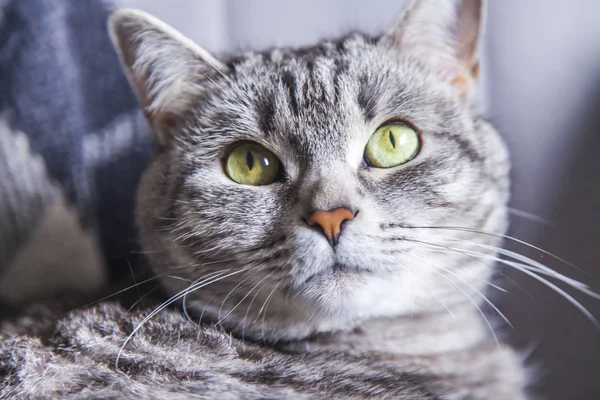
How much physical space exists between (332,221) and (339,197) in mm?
43

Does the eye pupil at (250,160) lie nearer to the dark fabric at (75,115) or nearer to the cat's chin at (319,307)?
the cat's chin at (319,307)

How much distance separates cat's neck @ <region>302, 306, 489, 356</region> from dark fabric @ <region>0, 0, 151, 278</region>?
512 millimetres

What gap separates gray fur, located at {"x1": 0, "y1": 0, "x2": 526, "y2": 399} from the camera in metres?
0.78

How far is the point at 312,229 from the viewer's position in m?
0.75

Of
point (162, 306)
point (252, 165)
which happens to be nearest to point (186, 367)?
point (162, 306)

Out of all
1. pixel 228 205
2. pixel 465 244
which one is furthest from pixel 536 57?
pixel 228 205

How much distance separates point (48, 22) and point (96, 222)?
49 cm

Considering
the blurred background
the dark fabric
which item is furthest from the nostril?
the dark fabric

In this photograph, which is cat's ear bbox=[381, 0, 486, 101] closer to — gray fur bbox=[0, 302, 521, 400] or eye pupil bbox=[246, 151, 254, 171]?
eye pupil bbox=[246, 151, 254, 171]

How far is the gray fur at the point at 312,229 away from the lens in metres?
0.78

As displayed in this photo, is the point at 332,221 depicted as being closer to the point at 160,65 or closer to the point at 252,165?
the point at 252,165

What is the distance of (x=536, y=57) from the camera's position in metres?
1.01

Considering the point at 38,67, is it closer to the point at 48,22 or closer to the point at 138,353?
the point at 48,22

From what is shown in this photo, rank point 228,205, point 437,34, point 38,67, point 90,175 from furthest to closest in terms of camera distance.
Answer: point 90,175 < point 38,67 < point 437,34 < point 228,205
